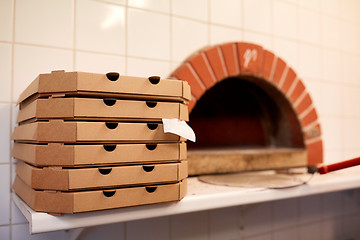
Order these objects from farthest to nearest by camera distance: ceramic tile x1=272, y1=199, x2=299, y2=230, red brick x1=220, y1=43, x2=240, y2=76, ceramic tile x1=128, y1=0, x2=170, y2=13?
ceramic tile x1=272, y1=199, x2=299, y2=230
red brick x1=220, y1=43, x2=240, y2=76
ceramic tile x1=128, y1=0, x2=170, y2=13

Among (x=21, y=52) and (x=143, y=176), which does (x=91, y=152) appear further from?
(x=21, y=52)

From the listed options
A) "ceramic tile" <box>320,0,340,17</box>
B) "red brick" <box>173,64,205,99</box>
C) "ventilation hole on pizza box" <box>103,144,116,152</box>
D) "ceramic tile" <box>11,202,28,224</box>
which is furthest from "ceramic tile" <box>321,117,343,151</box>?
"ceramic tile" <box>11,202,28,224</box>

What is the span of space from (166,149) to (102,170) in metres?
0.17

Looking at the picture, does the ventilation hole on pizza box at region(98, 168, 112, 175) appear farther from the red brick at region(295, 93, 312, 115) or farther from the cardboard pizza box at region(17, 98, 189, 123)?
the red brick at region(295, 93, 312, 115)

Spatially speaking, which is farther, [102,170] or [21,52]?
[21,52]

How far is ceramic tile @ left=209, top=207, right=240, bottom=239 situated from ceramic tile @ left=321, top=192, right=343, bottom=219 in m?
0.65

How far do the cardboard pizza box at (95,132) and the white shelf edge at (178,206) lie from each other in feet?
0.57

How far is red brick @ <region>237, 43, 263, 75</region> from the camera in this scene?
137 centimetres

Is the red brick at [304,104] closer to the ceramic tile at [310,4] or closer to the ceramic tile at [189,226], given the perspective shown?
the ceramic tile at [310,4]

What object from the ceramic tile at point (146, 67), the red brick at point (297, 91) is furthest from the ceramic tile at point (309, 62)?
the ceramic tile at point (146, 67)

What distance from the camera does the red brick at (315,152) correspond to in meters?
1.51

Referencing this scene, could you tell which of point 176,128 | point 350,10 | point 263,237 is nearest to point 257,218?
point 263,237

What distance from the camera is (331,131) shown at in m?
1.77

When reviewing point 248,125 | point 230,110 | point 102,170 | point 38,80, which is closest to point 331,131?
point 248,125
